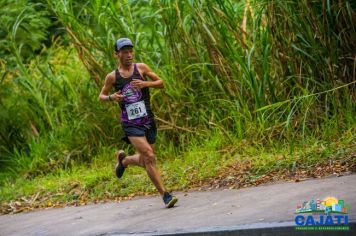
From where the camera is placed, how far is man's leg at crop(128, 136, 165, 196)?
7.94 meters

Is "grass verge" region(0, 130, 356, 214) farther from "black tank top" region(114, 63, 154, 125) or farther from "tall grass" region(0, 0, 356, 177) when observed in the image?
"black tank top" region(114, 63, 154, 125)

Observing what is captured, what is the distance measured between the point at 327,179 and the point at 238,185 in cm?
131

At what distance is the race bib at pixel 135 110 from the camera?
8.10 m

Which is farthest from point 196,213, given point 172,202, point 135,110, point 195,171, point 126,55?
point 195,171

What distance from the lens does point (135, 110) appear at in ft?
26.6

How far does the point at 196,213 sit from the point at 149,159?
105 centimetres

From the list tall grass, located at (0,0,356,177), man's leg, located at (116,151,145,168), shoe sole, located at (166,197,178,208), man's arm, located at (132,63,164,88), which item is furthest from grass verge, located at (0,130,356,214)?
man's arm, located at (132,63,164,88)

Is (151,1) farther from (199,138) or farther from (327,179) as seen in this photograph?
(327,179)

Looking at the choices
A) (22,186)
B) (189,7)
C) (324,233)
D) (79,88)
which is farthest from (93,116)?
(324,233)

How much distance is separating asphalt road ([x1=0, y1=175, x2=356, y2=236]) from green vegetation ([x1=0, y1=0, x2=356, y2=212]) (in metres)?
0.72

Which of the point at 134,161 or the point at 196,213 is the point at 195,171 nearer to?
the point at 134,161

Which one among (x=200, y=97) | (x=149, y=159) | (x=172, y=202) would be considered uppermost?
(x=149, y=159)

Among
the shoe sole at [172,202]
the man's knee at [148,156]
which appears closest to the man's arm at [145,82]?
the man's knee at [148,156]

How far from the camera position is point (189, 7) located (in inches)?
420
